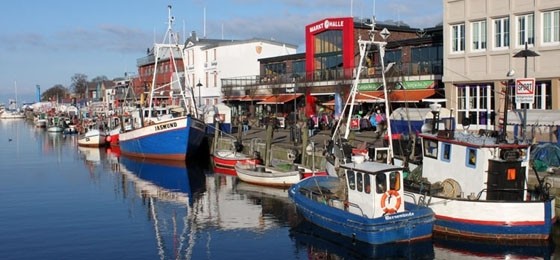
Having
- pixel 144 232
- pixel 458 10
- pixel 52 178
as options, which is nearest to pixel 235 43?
pixel 52 178

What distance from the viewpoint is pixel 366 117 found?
4609 cm

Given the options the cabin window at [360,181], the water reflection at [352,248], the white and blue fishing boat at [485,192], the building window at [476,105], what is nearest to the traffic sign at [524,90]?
the white and blue fishing boat at [485,192]

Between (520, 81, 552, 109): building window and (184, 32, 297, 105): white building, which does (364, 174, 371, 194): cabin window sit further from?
(184, 32, 297, 105): white building

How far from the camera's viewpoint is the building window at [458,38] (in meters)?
35.5

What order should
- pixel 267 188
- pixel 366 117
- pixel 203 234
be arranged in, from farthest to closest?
pixel 366 117 < pixel 267 188 < pixel 203 234

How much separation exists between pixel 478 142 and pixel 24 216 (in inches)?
720

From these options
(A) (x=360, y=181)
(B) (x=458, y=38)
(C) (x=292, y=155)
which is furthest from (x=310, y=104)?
(A) (x=360, y=181)

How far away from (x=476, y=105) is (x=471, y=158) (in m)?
15.0

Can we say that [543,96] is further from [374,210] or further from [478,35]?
[374,210]

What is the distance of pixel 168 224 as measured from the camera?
992 inches

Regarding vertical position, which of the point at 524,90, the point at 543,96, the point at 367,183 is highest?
the point at 524,90

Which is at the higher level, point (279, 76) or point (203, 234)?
point (279, 76)

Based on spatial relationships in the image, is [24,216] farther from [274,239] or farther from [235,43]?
[235,43]

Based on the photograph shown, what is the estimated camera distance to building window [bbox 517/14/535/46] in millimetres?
31500
